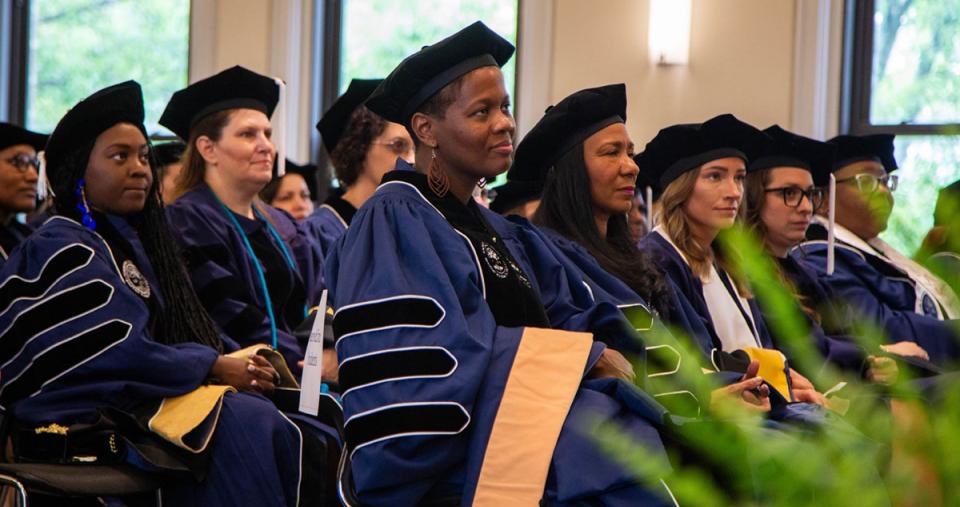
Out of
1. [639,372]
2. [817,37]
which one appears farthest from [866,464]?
[817,37]

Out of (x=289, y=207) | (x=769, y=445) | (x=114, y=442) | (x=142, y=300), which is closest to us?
(x=769, y=445)

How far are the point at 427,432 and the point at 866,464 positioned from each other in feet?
5.85

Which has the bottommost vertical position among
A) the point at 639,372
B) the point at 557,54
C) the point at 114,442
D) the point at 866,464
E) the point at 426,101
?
the point at 114,442

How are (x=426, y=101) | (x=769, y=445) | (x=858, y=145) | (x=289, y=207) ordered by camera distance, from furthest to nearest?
1. (x=289, y=207)
2. (x=858, y=145)
3. (x=426, y=101)
4. (x=769, y=445)

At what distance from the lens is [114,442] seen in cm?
326

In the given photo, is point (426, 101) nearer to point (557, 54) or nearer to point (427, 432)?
point (427, 432)

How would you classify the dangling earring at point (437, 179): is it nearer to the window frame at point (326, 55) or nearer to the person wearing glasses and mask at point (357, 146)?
the person wearing glasses and mask at point (357, 146)

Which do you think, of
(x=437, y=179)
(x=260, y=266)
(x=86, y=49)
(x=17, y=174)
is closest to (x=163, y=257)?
(x=260, y=266)

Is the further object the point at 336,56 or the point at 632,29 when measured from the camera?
the point at 336,56

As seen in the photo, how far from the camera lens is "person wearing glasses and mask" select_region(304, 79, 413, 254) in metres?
5.32

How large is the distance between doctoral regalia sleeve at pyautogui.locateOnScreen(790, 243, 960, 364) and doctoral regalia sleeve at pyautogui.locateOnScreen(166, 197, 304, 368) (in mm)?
2320

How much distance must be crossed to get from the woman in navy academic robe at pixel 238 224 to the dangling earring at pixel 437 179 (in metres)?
1.45

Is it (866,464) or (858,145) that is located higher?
(858,145)

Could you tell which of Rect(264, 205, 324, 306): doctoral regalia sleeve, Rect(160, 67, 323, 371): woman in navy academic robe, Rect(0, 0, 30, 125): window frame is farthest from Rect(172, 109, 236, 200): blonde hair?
Rect(0, 0, 30, 125): window frame
